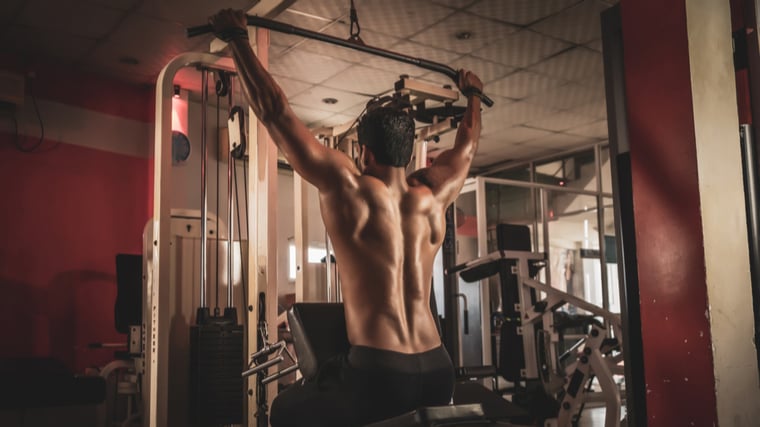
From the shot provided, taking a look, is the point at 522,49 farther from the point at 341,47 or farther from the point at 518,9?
the point at 341,47

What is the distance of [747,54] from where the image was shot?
2316mm

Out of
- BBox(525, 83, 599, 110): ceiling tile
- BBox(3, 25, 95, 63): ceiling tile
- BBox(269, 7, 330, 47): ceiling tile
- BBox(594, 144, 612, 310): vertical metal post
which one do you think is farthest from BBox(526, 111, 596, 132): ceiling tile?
BBox(3, 25, 95, 63): ceiling tile

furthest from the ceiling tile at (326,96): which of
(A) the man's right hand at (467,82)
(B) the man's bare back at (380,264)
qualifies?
(B) the man's bare back at (380,264)

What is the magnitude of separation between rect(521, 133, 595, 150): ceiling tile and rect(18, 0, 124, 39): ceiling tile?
5.32m

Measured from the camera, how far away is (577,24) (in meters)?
5.34

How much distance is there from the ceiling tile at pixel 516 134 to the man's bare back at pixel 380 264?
634cm

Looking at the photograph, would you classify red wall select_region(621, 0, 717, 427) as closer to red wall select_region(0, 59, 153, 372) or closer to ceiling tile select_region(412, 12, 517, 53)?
ceiling tile select_region(412, 12, 517, 53)

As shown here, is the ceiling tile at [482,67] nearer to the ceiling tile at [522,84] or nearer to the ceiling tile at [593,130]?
the ceiling tile at [522,84]

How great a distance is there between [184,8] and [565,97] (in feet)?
13.1

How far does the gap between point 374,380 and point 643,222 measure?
1122 millimetres

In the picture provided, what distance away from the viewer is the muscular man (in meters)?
1.81

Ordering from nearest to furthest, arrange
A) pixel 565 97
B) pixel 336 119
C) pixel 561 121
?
pixel 565 97 < pixel 336 119 < pixel 561 121

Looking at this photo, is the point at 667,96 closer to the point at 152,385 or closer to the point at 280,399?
the point at 280,399

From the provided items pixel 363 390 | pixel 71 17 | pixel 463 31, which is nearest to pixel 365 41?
pixel 463 31
